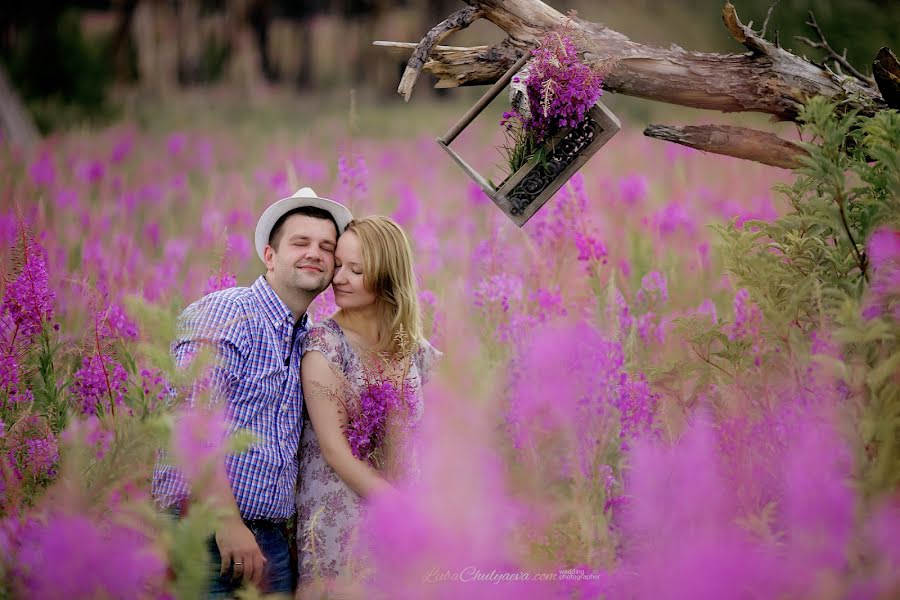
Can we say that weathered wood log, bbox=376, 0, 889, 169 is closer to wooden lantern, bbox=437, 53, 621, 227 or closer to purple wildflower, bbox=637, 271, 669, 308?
wooden lantern, bbox=437, 53, 621, 227

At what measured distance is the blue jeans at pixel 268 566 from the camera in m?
2.38

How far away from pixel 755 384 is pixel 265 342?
1.52m

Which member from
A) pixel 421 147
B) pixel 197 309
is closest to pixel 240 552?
pixel 197 309

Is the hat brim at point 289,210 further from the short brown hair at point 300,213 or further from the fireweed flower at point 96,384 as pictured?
the fireweed flower at point 96,384

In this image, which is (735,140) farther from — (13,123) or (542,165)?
(13,123)

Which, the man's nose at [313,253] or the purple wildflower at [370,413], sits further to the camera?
the man's nose at [313,253]

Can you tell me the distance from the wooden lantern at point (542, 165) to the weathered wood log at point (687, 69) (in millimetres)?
145

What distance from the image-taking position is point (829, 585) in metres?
1.16

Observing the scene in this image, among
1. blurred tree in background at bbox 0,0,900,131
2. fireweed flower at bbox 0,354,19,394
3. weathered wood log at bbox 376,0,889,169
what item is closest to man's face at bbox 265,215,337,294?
weathered wood log at bbox 376,0,889,169

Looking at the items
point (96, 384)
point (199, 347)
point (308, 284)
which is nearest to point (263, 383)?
point (199, 347)

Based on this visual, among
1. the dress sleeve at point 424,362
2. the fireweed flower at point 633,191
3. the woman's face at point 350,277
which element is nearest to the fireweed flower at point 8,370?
the woman's face at point 350,277

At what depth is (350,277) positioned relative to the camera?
8.92 feet

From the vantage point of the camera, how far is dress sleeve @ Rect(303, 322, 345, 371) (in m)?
2.63

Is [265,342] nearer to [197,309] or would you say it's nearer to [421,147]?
[197,309]
